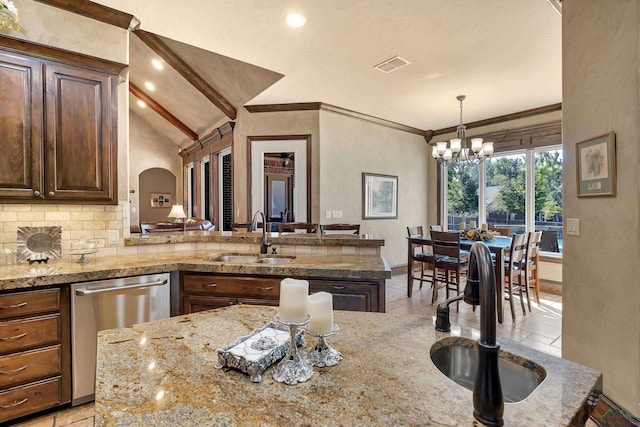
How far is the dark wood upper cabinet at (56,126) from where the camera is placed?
2.12 metres

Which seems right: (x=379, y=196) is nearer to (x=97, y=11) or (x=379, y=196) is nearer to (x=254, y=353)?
(x=97, y=11)

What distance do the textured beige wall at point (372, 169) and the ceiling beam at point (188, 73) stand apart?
1619mm

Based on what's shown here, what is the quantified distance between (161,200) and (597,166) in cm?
977

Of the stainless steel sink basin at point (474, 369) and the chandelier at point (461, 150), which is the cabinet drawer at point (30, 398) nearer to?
the stainless steel sink basin at point (474, 369)

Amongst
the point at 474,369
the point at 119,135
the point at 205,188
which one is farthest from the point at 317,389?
the point at 205,188

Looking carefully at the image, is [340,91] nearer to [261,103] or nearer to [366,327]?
[261,103]

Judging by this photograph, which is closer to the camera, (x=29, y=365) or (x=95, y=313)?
(x=29, y=365)

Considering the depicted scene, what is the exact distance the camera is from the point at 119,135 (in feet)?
8.72

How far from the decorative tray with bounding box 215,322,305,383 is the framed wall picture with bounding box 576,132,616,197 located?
7.34 feet

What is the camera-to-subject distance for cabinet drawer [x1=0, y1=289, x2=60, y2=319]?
174cm

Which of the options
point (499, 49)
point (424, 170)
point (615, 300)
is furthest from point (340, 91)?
point (615, 300)

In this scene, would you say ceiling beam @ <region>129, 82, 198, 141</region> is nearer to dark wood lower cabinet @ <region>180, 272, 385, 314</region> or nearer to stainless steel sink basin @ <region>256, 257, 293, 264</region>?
stainless steel sink basin @ <region>256, 257, 293, 264</region>

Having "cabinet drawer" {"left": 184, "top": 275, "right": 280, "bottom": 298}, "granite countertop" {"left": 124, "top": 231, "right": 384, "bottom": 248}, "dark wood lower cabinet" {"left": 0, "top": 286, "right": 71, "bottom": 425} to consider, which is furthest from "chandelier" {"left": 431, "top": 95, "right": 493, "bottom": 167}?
"dark wood lower cabinet" {"left": 0, "top": 286, "right": 71, "bottom": 425}

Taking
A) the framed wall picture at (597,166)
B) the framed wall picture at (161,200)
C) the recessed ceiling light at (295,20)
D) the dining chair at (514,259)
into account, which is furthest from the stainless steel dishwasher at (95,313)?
the framed wall picture at (161,200)
